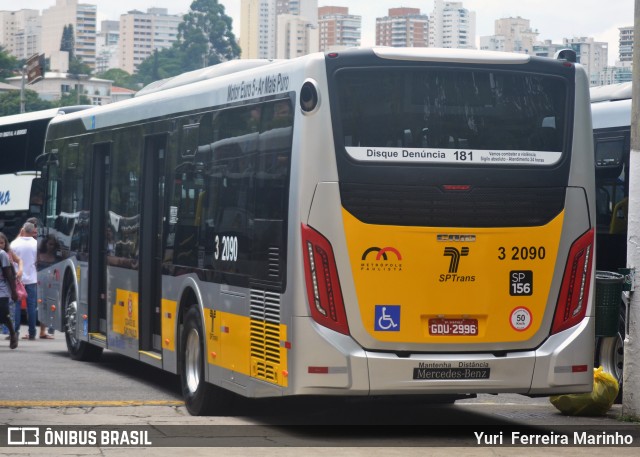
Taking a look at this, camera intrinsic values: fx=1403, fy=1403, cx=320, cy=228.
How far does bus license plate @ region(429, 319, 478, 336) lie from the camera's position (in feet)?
34.1

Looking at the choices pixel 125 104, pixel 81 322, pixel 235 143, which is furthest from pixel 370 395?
pixel 81 322

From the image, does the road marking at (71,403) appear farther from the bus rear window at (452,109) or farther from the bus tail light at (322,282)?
the bus rear window at (452,109)

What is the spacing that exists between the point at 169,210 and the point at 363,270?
364 cm

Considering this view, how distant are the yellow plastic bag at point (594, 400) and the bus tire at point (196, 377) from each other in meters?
3.02

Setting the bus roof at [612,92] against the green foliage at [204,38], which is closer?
the bus roof at [612,92]

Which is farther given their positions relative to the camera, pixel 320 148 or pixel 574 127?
pixel 574 127

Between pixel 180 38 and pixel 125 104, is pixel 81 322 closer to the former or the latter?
pixel 125 104

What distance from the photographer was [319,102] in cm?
1015

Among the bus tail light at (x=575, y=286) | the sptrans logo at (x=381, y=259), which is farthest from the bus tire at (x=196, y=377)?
the bus tail light at (x=575, y=286)

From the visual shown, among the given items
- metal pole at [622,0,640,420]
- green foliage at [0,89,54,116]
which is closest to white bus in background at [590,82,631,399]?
metal pole at [622,0,640,420]

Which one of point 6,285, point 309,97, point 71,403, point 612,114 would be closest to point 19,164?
point 6,285

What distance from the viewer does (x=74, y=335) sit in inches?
690

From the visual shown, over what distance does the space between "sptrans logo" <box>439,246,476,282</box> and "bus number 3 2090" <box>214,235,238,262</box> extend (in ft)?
6.10

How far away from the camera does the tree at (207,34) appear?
555ft
